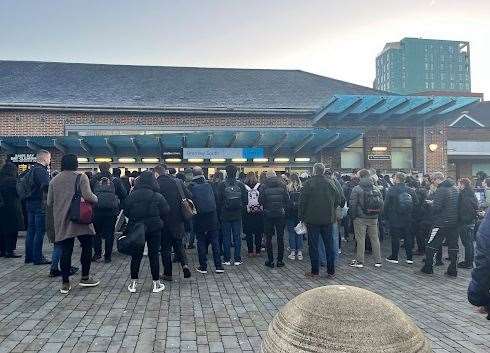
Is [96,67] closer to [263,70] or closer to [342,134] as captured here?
[263,70]

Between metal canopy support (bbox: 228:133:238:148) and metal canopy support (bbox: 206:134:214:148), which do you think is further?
metal canopy support (bbox: 228:133:238:148)

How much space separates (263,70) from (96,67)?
32.0 feet

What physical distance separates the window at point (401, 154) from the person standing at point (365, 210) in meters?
11.7

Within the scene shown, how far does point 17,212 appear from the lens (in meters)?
8.96

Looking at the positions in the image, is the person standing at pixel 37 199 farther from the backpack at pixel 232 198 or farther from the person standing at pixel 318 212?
the person standing at pixel 318 212

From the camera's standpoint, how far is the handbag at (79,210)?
6195 millimetres

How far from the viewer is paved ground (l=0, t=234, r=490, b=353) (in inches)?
176

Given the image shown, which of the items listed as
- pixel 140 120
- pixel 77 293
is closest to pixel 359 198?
pixel 77 293

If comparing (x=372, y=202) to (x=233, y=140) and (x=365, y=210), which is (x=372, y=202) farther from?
(x=233, y=140)

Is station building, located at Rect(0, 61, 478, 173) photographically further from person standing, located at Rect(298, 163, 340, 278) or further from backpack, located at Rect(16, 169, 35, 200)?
person standing, located at Rect(298, 163, 340, 278)

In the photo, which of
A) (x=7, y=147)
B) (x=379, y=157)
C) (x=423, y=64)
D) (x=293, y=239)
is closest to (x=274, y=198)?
(x=293, y=239)

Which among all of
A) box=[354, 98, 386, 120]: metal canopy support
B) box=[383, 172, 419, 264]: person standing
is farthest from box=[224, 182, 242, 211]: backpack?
box=[354, 98, 386, 120]: metal canopy support

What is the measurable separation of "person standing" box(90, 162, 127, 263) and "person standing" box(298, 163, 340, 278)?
152 inches

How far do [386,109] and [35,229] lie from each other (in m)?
14.0
